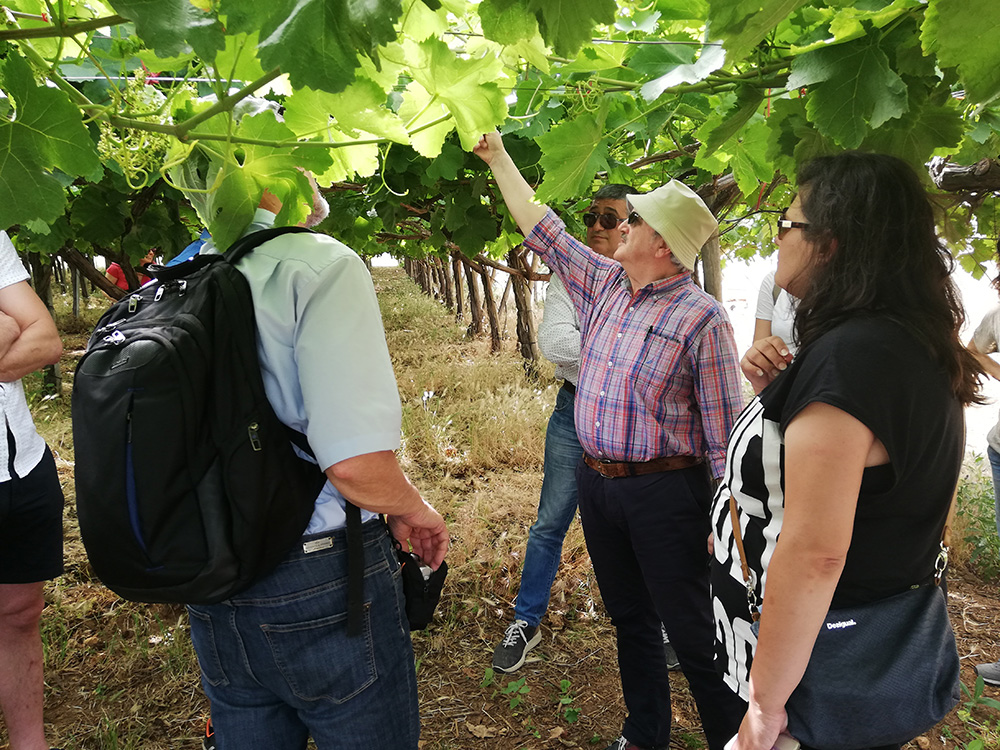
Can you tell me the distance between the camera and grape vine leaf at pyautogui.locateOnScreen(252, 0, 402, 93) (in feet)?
1.88

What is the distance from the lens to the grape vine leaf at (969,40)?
23.3 inches

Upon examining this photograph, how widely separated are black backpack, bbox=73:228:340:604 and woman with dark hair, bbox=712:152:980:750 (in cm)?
84

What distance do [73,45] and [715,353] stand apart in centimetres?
163

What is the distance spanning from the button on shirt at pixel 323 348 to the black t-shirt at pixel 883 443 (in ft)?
2.18

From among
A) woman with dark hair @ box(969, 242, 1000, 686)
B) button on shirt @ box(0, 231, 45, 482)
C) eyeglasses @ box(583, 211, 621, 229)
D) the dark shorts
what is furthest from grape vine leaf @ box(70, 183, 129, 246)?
woman with dark hair @ box(969, 242, 1000, 686)

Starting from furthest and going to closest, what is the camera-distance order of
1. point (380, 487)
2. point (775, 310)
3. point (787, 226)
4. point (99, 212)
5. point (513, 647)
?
point (513, 647), point (99, 212), point (775, 310), point (787, 226), point (380, 487)

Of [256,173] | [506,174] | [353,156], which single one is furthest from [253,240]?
[506,174]

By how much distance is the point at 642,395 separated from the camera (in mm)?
1985

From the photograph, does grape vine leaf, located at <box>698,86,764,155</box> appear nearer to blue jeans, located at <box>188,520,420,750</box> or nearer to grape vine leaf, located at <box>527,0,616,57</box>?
grape vine leaf, located at <box>527,0,616,57</box>

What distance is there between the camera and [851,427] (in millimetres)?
1045

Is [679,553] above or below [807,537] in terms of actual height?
below

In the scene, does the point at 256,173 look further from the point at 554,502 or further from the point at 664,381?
the point at 554,502

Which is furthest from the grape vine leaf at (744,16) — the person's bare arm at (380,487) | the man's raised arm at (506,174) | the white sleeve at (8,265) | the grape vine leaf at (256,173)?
the white sleeve at (8,265)

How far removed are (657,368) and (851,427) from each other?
3.05 ft
